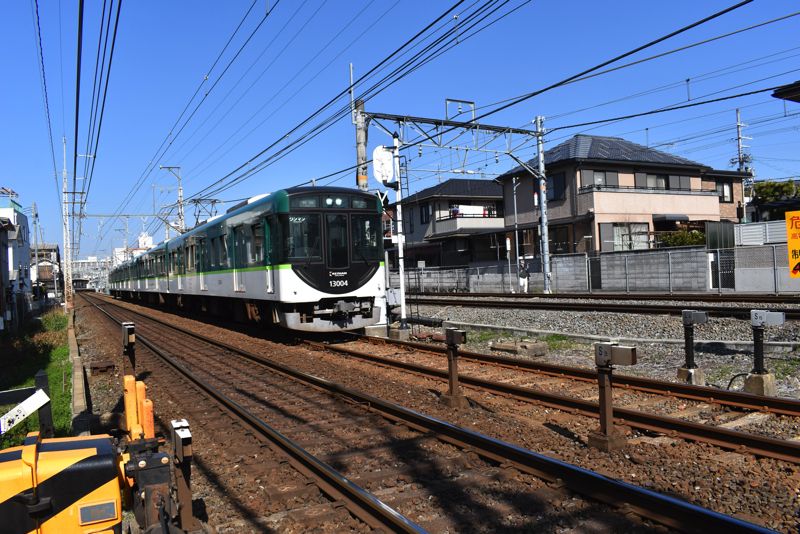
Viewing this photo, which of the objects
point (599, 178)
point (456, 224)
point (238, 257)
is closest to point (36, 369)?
point (238, 257)

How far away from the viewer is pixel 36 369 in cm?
1173

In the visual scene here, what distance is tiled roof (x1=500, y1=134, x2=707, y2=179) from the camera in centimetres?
3541

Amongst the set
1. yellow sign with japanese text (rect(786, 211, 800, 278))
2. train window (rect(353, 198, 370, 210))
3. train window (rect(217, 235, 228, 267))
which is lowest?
yellow sign with japanese text (rect(786, 211, 800, 278))

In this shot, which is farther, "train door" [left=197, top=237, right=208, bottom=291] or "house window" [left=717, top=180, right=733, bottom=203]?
"house window" [left=717, top=180, right=733, bottom=203]

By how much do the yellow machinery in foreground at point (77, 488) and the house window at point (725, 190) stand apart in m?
46.2

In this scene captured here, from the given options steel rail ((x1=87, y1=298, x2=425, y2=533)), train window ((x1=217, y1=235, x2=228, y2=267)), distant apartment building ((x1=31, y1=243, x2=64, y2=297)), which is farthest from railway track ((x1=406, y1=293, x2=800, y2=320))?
distant apartment building ((x1=31, y1=243, x2=64, y2=297))

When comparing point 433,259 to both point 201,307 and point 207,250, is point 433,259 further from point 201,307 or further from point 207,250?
point 207,250

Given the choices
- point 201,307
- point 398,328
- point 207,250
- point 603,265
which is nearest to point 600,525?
point 398,328

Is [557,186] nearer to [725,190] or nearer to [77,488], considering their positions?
[725,190]

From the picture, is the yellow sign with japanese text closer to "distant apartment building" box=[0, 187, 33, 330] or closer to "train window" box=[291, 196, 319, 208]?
"train window" box=[291, 196, 319, 208]

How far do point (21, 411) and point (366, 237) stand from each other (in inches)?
407

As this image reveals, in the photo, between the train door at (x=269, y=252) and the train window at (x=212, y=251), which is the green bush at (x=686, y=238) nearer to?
the train window at (x=212, y=251)

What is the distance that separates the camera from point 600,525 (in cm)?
382

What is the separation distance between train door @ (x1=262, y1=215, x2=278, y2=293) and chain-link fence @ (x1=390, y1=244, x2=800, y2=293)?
8.64m
